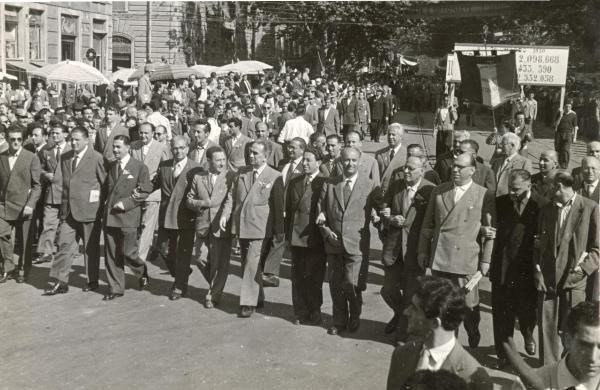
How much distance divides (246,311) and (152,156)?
3.29m

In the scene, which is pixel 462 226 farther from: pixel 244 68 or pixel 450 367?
pixel 244 68

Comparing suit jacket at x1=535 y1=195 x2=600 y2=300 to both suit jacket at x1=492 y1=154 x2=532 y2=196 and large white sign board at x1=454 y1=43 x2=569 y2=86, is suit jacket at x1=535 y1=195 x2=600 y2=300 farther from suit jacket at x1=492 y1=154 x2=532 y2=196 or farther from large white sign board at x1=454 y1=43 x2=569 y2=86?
large white sign board at x1=454 y1=43 x2=569 y2=86

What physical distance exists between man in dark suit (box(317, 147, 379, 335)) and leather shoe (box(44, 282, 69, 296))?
3.30 meters

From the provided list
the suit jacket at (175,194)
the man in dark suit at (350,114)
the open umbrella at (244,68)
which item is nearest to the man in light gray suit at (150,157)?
the suit jacket at (175,194)

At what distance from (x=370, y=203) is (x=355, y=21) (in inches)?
1223

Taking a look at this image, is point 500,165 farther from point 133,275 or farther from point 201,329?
point 133,275

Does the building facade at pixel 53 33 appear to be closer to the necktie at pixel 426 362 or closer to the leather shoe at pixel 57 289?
the leather shoe at pixel 57 289

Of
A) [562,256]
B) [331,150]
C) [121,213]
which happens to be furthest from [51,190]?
[562,256]

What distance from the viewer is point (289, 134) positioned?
14992 millimetres

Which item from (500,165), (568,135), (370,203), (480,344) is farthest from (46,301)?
(568,135)

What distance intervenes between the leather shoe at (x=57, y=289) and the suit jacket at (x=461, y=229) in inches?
177

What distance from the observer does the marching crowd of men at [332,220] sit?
682 cm

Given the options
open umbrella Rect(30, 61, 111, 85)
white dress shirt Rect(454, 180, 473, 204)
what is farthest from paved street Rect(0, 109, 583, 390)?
open umbrella Rect(30, 61, 111, 85)

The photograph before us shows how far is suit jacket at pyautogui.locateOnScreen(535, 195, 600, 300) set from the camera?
6.33m
